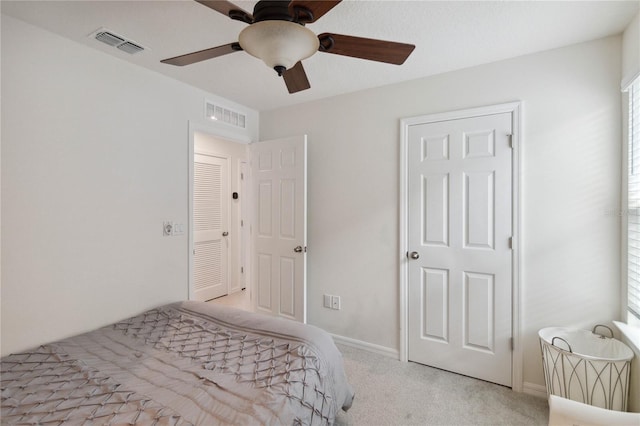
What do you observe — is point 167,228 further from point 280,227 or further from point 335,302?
point 335,302

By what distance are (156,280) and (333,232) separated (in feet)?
5.24

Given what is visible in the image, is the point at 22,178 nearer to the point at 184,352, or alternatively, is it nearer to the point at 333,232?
the point at 184,352

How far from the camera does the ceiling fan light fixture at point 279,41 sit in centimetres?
118

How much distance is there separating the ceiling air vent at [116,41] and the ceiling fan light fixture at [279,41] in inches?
45.9

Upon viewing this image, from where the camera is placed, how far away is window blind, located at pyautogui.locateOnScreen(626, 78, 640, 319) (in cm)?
170

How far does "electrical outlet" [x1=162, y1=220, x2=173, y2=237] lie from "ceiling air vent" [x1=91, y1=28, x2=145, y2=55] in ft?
4.15

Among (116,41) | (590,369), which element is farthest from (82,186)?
(590,369)

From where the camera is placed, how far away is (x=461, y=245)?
234cm

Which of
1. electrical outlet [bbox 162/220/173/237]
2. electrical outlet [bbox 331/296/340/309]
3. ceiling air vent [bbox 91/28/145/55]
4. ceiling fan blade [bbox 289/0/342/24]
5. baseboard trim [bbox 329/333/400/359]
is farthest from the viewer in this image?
electrical outlet [bbox 331/296/340/309]

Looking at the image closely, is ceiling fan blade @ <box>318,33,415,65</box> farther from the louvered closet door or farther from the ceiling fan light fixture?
the louvered closet door

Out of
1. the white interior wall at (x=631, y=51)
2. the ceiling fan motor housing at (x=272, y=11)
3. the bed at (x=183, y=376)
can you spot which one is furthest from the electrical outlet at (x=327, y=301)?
the white interior wall at (x=631, y=51)

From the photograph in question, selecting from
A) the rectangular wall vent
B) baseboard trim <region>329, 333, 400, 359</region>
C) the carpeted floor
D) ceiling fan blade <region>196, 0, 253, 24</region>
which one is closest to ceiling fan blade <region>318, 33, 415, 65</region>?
ceiling fan blade <region>196, 0, 253, 24</region>

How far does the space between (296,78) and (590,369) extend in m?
2.33

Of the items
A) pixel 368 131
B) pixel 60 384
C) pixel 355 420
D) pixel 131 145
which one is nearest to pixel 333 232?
pixel 368 131
